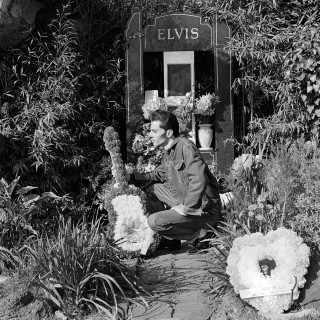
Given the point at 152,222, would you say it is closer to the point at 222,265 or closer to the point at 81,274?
the point at 222,265

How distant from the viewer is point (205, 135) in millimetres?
7172

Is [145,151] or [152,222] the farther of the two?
[145,151]

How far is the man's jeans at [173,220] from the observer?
5.21 meters

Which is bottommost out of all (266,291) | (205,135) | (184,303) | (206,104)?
(184,303)

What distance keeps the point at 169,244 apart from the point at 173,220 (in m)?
0.53

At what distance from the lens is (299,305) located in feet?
12.5

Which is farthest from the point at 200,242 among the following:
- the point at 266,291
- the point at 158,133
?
the point at 266,291

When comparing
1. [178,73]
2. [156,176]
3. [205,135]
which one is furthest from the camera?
[178,73]

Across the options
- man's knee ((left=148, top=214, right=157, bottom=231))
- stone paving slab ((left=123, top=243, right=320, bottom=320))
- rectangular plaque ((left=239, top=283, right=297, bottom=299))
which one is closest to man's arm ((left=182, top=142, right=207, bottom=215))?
man's knee ((left=148, top=214, right=157, bottom=231))

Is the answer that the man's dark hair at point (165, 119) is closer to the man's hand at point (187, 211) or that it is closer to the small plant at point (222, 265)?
the man's hand at point (187, 211)

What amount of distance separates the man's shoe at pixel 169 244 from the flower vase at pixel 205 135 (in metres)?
1.82

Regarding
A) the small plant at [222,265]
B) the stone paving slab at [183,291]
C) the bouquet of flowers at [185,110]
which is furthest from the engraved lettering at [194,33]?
the small plant at [222,265]

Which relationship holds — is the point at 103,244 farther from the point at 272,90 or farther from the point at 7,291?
the point at 272,90

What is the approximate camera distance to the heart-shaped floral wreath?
3.78 metres
